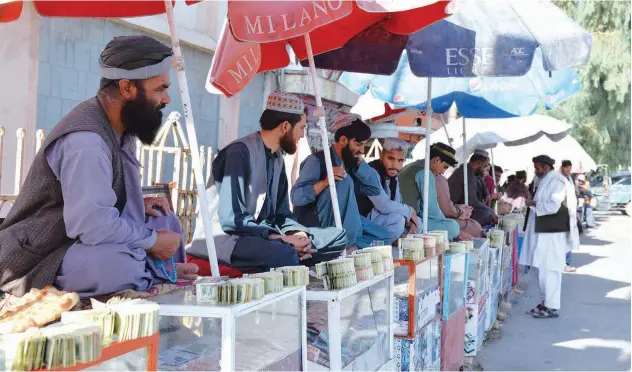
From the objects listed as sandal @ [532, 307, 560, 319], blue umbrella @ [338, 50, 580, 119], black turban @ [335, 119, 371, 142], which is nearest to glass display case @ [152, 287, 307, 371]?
black turban @ [335, 119, 371, 142]

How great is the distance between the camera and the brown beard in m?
4.40

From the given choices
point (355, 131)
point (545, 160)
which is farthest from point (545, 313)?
point (355, 131)

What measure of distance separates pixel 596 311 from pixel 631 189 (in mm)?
26169

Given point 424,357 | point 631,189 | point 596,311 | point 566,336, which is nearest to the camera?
point 424,357

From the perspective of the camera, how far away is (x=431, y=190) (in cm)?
733

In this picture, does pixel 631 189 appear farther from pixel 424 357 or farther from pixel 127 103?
pixel 127 103

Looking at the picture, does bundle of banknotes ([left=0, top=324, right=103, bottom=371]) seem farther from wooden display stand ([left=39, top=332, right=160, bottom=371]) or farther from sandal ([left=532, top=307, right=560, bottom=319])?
sandal ([left=532, top=307, right=560, bottom=319])

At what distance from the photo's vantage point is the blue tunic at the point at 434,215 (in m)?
7.24

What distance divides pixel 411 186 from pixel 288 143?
3.30m

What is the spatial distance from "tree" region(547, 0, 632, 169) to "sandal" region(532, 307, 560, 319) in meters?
14.5

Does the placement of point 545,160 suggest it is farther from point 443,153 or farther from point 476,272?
point 476,272

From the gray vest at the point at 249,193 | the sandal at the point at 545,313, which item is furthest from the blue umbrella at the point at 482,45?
the sandal at the point at 545,313

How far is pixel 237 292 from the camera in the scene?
2723 millimetres

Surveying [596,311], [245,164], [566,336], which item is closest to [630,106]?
[596,311]
